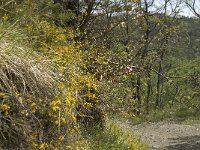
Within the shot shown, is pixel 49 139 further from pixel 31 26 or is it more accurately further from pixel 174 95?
pixel 174 95

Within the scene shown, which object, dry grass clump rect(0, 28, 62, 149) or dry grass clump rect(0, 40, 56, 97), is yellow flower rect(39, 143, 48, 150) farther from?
dry grass clump rect(0, 40, 56, 97)

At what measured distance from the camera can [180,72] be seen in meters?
26.0

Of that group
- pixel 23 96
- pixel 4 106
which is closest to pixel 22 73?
pixel 23 96

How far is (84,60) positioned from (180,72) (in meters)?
20.1

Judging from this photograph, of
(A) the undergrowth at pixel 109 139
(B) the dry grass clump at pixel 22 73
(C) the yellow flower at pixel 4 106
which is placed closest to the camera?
(C) the yellow flower at pixel 4 106

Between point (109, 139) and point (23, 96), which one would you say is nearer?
point (23, 96)

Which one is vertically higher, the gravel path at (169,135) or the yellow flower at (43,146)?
the yellow flower at (43,146)

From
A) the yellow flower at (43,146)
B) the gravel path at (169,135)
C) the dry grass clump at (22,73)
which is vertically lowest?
the gravel path at (169,135)

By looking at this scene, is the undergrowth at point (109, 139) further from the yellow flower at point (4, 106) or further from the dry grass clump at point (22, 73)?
the yellow flower at point (4, 106)

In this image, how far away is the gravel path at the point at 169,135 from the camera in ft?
37.1

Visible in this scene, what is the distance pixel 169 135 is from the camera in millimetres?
13672

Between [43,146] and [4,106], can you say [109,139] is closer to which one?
[43,146]

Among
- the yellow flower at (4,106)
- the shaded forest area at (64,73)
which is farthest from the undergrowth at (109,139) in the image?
the yellow flower at (4,106)

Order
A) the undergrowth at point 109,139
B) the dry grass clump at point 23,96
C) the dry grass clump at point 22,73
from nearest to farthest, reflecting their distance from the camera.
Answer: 1. the dry grass clump at point 23,96
2. the dry grass clump at point 22,73
3. the undergrowth at point 109,139
